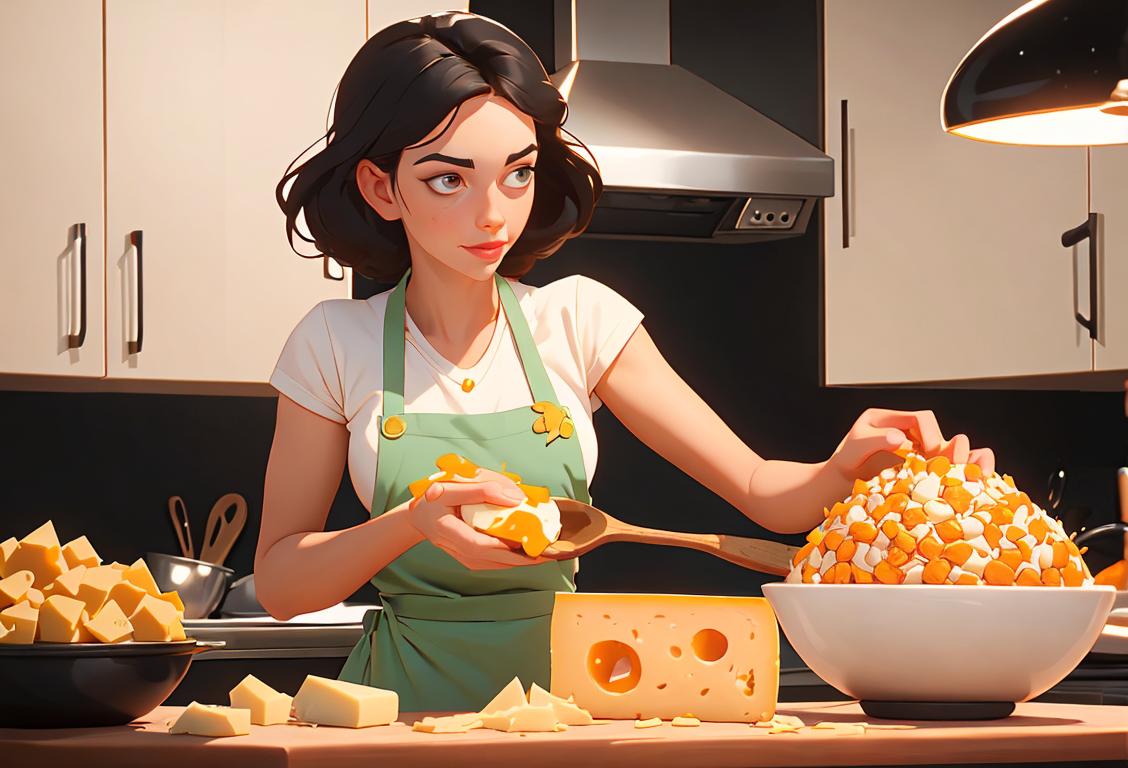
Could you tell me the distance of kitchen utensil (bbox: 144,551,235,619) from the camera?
8.81 ft

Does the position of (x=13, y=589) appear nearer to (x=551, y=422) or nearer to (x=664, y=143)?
(x=551, y=422)

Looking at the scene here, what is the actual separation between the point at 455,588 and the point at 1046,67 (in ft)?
2.84

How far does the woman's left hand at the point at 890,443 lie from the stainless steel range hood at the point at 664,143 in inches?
48.1

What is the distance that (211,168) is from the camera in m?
2.71

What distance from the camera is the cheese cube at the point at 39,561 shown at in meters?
1.15

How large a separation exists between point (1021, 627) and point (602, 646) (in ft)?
1.10

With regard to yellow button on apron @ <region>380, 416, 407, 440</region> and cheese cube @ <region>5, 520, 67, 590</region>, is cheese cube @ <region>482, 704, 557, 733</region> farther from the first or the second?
yellow button on apron @ <region>380, 416, 407, 440</region>

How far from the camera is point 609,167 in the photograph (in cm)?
261

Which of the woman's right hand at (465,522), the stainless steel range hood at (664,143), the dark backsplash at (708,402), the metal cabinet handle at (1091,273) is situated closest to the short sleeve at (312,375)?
the woman's right hand at (465,522)

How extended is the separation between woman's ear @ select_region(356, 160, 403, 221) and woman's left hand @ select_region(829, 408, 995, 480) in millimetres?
624

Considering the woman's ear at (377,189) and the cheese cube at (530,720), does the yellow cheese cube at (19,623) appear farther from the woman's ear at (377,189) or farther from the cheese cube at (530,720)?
the woman's ear at (377,189)

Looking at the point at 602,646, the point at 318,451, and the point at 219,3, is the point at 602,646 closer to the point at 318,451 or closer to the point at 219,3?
the point at 318,451

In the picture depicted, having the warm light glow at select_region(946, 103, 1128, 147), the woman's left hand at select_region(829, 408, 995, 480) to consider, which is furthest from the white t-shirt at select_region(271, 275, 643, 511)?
the warm light glow at select_region(946, 103, 1128, 147)

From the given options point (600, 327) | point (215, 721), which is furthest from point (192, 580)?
point (215, 721)
